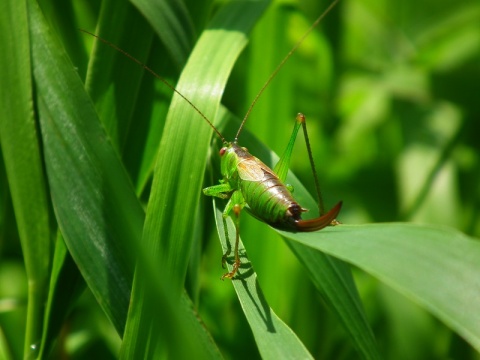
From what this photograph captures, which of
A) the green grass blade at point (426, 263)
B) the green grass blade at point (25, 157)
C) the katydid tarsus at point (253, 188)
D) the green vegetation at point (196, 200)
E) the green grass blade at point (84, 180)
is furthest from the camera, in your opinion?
the katydid tarsus at point (253, 188)

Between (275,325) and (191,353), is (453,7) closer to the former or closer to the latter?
(275,325)

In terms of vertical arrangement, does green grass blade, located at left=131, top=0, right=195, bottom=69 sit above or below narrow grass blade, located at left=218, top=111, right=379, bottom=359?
above

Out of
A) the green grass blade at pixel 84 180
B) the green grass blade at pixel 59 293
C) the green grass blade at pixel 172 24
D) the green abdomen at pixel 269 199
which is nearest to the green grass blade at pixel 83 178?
the green grass blade at pixel 84 180

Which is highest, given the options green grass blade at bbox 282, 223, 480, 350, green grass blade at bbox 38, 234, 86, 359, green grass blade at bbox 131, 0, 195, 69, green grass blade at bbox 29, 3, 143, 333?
green grass blade at bbox 131, 0, 195, 69

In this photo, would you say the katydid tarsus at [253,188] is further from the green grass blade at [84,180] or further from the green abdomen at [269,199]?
the green grass blade at [84,180]

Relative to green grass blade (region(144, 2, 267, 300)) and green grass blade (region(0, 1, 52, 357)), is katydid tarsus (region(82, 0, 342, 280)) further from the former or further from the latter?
green grass blade (region(0, 1, 52, 357))

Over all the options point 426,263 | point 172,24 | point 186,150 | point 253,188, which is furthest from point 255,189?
point 426,263

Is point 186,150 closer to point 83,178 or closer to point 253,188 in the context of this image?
point 83,178

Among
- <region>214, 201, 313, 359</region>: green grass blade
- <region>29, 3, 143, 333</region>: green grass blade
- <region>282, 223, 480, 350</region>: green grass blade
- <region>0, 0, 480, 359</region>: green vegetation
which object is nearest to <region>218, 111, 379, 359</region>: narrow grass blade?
<region>0, 0, 480, 359</region>: green vegetation
